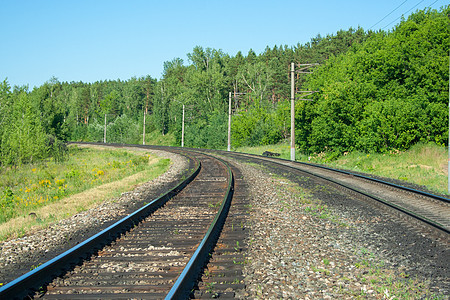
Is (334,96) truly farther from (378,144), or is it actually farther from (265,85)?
(265,85)

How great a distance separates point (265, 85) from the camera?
71.6 m

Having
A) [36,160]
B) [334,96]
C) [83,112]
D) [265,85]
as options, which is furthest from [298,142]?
[83,112]

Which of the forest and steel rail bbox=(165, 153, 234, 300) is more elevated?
the forest

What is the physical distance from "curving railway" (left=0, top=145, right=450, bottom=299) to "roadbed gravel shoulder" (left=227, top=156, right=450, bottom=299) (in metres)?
0.32

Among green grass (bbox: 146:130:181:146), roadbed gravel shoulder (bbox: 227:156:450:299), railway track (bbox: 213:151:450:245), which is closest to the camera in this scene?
roadbed gravel shoulder (bbox: 227:156:450:299)

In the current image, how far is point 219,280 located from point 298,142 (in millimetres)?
30931

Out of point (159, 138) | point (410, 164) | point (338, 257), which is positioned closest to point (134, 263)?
point (338, 257)

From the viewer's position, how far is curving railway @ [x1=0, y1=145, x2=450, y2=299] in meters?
4.15

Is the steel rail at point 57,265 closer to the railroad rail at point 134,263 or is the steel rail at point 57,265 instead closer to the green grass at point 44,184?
the railroad rail at point 134,263

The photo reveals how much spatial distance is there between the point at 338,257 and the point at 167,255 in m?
2.65

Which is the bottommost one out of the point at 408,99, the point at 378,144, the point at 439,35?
the point at 378,144

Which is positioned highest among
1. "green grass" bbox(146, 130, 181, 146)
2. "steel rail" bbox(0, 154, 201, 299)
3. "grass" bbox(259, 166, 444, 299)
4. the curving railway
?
"green grass" bbox(146, 130, 181, 146)

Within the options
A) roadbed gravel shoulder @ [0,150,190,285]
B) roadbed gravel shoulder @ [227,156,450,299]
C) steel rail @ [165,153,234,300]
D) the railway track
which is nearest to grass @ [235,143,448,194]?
the railway track

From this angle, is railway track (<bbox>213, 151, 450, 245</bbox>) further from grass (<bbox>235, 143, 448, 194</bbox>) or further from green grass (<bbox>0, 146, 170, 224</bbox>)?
green grass (<bbox>0, 146, 170, 224</bbox>)
